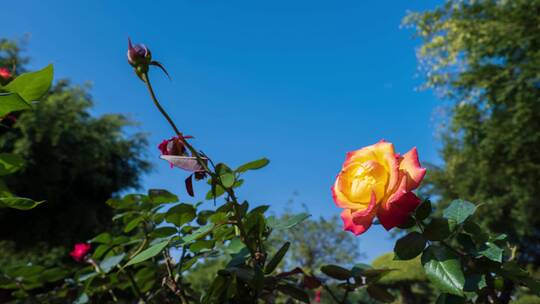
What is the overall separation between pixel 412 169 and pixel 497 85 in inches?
358

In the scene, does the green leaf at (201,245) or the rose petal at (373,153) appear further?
the green leaf at (201,245)

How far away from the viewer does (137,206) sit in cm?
83

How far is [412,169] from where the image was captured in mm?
A: 481

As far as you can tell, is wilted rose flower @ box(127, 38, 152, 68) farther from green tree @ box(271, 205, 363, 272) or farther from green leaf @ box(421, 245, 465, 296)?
green tree @ box(271, 205, 363, 272)

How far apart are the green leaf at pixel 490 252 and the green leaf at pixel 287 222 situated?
0.68 feet

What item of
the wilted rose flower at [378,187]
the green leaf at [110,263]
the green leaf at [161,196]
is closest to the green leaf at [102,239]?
the green leaf at [110,263]

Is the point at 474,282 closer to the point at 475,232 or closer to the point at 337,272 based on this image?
the point at 475,232

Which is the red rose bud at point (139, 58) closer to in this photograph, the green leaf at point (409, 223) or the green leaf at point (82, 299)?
the green leaf at point (409, 223)

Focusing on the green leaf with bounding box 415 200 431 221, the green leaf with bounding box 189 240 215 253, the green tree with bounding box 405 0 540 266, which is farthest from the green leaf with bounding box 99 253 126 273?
the green tree with bounding box 405 0 540 266

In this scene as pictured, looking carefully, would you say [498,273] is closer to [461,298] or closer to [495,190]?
[461,298]

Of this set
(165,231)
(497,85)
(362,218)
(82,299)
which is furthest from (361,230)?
(497,85)

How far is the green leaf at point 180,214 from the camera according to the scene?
2.12 ft

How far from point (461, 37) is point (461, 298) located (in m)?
9.57

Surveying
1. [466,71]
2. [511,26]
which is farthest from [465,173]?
[511,26]
